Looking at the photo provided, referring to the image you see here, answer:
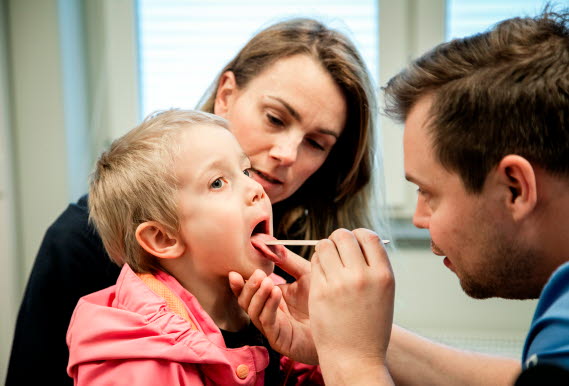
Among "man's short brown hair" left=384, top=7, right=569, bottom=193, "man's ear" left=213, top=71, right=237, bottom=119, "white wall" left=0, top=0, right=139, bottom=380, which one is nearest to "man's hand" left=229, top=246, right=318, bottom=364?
"man's short brown hair" left=384, top=7, right=569, bottom=193

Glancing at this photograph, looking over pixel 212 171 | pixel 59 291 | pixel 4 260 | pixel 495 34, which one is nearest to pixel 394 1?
pixel 495 34

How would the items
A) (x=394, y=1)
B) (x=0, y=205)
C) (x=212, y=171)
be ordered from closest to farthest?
(x=212, y=171) < (x=0, y=205) < (x=394, y=1)

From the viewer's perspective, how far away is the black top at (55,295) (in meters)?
1.40

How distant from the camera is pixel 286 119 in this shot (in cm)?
151

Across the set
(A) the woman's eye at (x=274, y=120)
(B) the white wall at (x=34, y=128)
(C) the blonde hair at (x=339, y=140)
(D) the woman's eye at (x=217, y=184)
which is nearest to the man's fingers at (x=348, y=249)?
(D) the woman's eye at (x=217, y=184)

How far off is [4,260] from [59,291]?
1.02 metres

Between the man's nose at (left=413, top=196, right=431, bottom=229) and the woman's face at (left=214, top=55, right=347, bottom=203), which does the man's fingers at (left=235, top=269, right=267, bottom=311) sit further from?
the woman's face at (left=214, top=55, right=347, bottom=203)

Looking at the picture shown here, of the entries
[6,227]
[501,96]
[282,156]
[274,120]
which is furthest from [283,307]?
[6,227]

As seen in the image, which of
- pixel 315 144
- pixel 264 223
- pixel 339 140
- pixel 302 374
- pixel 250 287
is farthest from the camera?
pixel 339 140

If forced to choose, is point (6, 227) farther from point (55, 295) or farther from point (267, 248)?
point (267, 248)

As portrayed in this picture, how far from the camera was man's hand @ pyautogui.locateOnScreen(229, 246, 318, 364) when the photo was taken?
1.09 metres

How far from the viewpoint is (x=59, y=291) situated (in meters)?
1.43

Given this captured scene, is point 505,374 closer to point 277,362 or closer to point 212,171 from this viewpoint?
point 277,362

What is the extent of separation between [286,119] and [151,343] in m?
0.75
